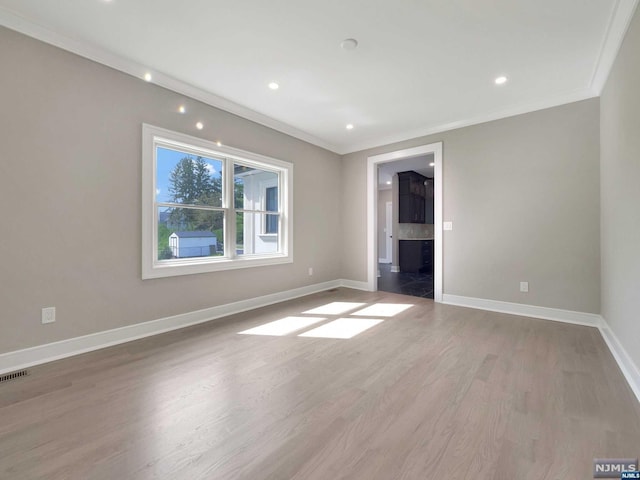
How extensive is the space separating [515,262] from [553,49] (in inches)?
93.8

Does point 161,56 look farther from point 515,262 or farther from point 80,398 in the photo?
point 515,262

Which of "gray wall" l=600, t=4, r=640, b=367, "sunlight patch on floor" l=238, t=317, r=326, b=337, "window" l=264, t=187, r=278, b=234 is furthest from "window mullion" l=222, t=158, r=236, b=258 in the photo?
"gray wall" l=600, t=4, r=640, b=367

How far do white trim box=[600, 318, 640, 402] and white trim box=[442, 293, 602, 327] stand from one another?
1.11ft

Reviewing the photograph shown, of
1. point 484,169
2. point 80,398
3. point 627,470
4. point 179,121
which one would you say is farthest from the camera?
point 484,169

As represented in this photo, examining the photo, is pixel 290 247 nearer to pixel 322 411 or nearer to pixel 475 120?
pixel 322 411

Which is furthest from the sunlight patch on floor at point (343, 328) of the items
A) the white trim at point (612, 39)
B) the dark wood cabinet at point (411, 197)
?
the dark wood cabinet at point (411, 197)

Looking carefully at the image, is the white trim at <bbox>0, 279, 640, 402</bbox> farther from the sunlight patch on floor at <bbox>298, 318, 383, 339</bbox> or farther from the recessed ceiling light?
the recessed ceiling light

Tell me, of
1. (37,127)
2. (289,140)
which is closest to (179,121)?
(37,127)

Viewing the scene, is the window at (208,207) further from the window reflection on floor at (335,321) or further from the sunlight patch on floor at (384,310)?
the sunlight patch on floor at (384,310)

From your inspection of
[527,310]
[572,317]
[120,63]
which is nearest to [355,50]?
[120,63]

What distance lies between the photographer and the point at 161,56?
8.79 ft

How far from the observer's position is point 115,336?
8.94 ft

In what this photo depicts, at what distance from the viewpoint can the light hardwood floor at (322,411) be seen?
1.30 m

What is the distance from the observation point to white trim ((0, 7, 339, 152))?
7.24 feet
